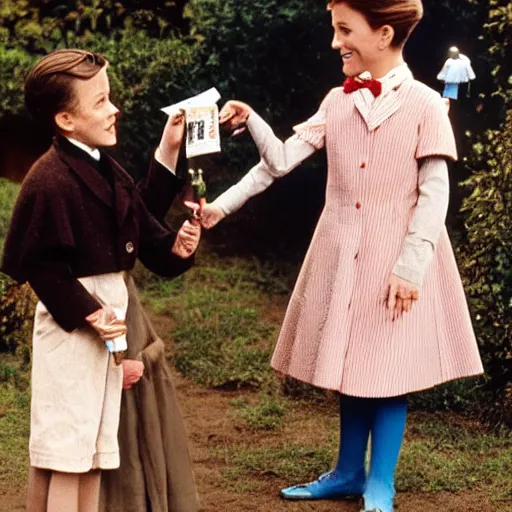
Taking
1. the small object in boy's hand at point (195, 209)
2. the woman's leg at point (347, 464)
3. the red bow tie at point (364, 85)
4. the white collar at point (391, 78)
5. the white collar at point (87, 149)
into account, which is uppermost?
the white collar at point (391, 78)

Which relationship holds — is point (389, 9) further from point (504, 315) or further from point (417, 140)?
point (504, 315)

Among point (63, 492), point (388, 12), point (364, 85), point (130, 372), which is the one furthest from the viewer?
point (364, 85)

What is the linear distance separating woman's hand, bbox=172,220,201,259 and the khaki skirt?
0.97ft

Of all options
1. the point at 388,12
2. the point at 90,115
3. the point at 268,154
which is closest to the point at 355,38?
the point at 388,12

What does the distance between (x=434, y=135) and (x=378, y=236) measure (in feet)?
1.35

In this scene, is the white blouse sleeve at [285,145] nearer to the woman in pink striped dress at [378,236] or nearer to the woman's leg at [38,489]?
the woman in pink striped dress at [378,236]

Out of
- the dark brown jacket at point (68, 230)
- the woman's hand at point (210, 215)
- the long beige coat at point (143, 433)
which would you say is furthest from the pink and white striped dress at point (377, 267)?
the dark brown jacket at point (68, 230)

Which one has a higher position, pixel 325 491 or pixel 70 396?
pixel 70 396

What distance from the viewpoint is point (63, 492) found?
160 inches

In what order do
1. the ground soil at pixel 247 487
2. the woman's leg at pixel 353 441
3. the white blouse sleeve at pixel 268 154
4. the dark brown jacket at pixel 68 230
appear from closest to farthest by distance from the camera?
1. the dark brown jacket at pixel 68 230
2. the white blouse sleeve at pixel 268 154
3. the woman's leg at pixel 353 441
4. the ground soil at pixel 247 487

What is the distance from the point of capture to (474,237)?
20.0 ft

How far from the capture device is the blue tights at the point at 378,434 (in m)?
4.90

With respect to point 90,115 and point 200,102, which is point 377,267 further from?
point 90,115

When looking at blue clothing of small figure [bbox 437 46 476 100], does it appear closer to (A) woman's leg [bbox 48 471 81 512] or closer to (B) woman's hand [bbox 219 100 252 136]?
(B) woman's hand [bbox 219 100 252 136]
